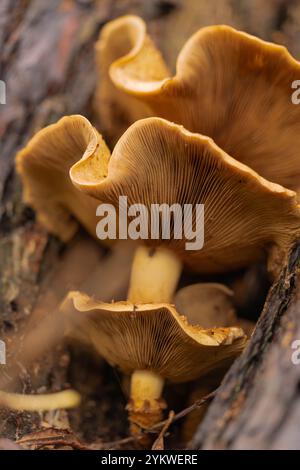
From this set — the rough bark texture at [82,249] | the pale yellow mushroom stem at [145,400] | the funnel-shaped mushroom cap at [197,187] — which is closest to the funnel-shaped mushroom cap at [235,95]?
the funnel-shaped mushroom cap at [197,187]

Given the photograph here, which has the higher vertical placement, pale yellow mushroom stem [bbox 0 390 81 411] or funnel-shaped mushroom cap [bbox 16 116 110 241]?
funnel-shaped mushroom cap [bbox 16 116 110 241]

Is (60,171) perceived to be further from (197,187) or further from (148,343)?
(148,343)

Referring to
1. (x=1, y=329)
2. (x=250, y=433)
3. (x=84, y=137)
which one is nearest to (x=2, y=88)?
(x=84, y=137)

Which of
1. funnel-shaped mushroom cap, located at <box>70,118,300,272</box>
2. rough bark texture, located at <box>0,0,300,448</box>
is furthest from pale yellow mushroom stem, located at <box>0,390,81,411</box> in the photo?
funnel-shaped mushroom cap, located at <box>70,118,300,272</box>

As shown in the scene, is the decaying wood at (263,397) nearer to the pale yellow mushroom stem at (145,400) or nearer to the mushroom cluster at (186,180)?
the mushroom cluster at (186,180)

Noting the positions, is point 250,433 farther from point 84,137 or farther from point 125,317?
point 84,137

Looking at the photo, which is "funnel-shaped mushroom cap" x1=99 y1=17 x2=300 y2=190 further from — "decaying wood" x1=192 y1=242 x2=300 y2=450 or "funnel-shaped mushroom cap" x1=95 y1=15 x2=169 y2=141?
"decaying wood" x1=192 y1=242 x2=300 y2=450
